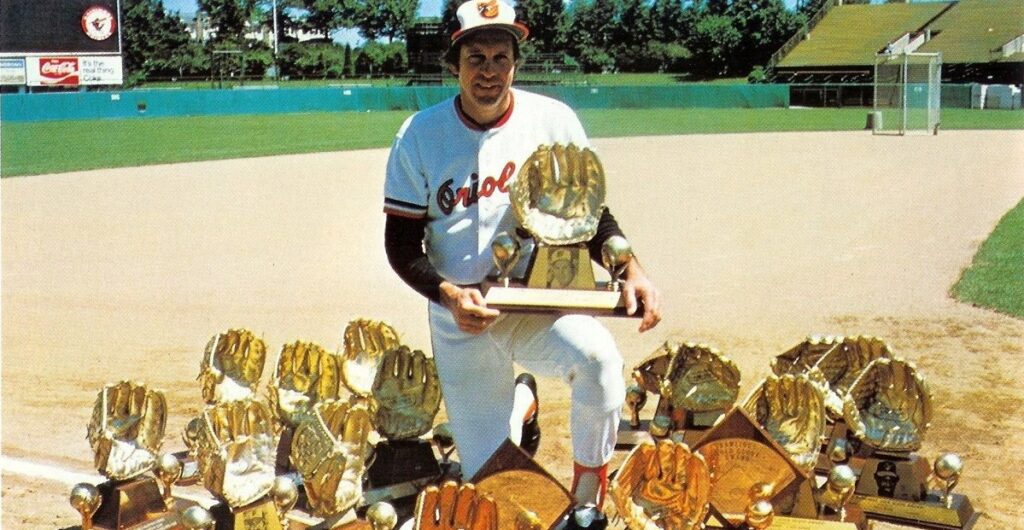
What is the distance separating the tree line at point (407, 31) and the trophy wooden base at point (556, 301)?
43802 millimetres

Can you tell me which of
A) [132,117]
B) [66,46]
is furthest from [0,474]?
[132,117]

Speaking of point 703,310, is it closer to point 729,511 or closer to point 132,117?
point 729,511

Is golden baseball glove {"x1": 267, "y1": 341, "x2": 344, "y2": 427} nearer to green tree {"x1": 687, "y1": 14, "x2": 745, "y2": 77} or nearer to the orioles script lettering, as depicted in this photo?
the orioles script lettering

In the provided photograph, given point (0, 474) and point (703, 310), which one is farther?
point (703, 310)

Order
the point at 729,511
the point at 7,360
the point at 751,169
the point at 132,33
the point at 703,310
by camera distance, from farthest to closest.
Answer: the point at 132,33 < the point at 751,169 < the point at 703,310 < the point at 7,360 < the point at 729,511

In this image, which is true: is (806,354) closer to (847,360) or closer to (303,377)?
(847,360)

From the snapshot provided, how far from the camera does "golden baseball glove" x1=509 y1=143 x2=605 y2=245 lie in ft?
11.0

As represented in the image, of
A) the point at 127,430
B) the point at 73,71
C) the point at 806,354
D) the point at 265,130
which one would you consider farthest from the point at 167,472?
the point at 73,71

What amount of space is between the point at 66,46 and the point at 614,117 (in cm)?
1782

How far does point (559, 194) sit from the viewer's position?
11.2ft

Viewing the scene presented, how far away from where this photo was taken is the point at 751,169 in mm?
18250

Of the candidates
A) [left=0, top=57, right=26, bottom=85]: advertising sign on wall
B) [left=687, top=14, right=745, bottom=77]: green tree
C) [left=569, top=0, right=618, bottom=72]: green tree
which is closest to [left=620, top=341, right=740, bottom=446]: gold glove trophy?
[left=0, top=57, right=26, bottom=85]: advertising sign on wall

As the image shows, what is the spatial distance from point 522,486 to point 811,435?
3.13 feet

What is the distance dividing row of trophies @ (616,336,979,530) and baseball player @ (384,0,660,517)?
40 cm
